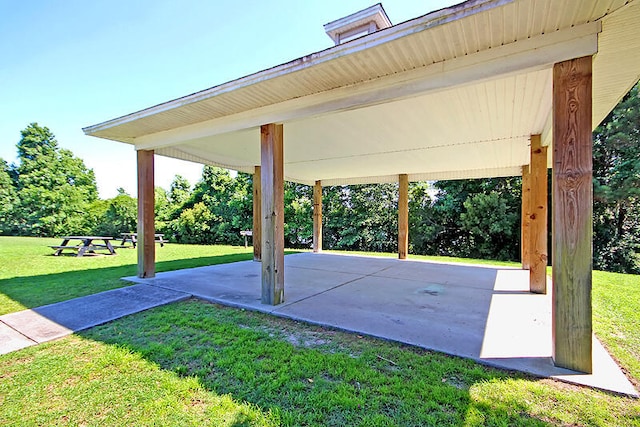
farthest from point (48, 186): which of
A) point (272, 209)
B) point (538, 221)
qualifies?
point (538, 221)

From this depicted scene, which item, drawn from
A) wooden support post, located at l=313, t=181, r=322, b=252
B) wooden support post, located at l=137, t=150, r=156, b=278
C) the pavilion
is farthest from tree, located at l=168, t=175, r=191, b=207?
wooden support post, located at l=137, t=150, r=156, b=278

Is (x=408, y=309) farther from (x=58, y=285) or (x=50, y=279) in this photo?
(x=50, y=279)

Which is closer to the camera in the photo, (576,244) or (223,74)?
(576,244)

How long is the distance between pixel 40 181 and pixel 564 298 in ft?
98.9

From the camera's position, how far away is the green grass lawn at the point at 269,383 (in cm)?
177

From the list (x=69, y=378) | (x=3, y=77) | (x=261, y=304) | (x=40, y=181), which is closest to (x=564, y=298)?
(x=261, y=304)

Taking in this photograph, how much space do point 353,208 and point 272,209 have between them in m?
12.3

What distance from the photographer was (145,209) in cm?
541

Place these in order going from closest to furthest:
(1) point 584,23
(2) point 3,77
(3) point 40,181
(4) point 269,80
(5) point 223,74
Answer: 1. (1) point 584,23
2. (4) point 269,80
3. (5) point 223,74
4. (2) point 3,77
5. (3) point 40,181

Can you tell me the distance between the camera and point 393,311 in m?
3.80

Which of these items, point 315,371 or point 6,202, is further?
point 6,202

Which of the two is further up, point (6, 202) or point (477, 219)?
point (6, 202)

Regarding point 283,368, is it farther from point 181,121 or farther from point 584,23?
point 181,121

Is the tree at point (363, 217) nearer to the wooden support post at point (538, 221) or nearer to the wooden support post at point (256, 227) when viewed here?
the wooden support post at point (256, 227)
